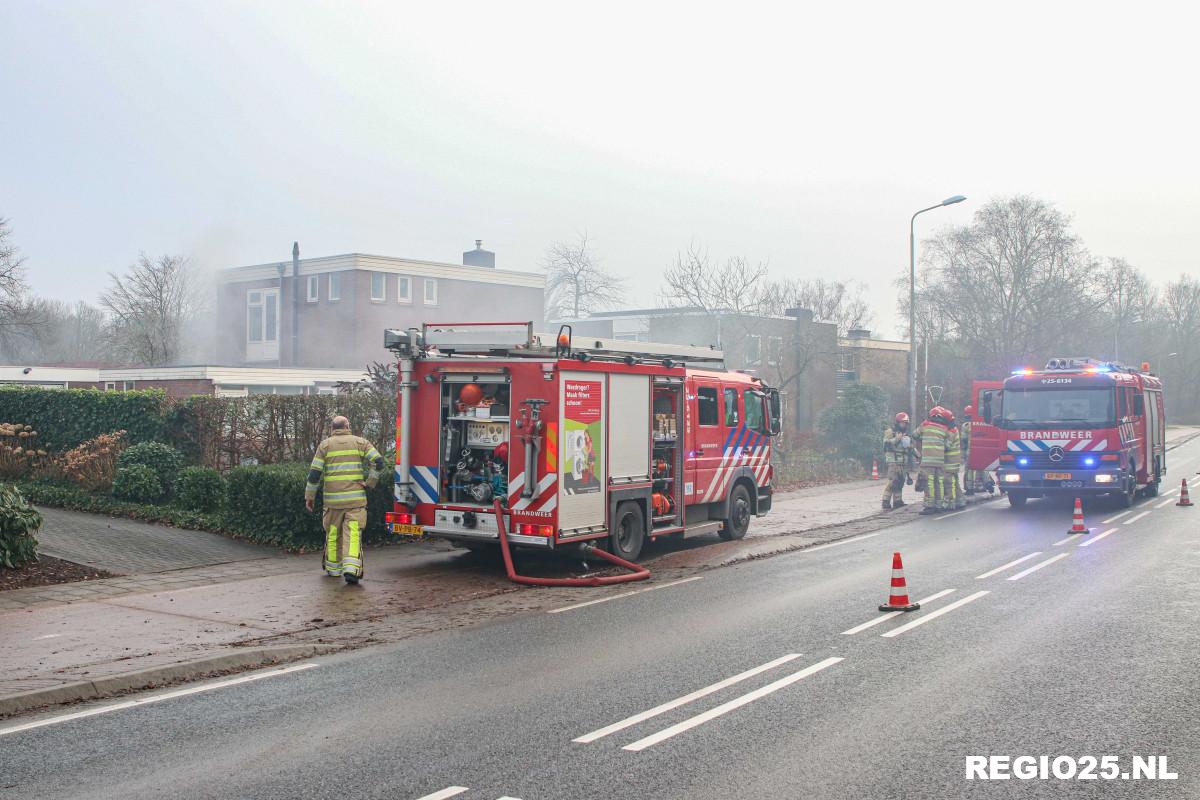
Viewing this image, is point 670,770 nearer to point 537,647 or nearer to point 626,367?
point 537,647

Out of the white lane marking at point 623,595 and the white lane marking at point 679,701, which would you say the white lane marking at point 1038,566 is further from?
the white lane marking at point 679,701

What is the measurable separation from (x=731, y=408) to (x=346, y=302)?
33.3 metres

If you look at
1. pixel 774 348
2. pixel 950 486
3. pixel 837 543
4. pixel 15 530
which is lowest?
pixel 837 543

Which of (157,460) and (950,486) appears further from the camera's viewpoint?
(950,486)

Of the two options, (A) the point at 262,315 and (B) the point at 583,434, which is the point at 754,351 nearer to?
(A) the point at 262,315

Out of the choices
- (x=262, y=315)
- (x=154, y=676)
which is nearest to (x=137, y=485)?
(x=154, y=676)

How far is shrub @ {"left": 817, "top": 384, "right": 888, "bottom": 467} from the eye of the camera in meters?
30.8

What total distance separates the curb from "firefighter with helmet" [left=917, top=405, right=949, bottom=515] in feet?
47.4

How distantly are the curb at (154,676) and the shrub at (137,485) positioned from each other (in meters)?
7.83

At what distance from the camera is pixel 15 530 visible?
35.8 feet

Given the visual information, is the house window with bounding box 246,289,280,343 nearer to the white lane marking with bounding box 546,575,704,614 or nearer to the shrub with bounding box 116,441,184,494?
the shrub with bounding box 116,441,184,494

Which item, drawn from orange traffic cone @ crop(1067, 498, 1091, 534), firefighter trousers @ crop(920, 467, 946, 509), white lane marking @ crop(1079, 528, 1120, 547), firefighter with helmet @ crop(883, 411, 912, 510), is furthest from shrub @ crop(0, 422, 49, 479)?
orange traffic cone @ crop(1067, 498, 1091, 534)

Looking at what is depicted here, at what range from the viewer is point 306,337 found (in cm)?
4769

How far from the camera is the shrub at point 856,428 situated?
101ft
